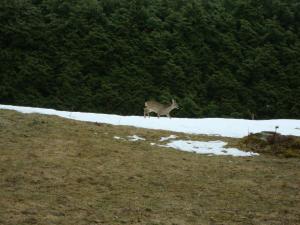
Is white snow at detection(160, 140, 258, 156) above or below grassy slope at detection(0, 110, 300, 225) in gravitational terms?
above

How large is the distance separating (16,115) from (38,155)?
3486 mm

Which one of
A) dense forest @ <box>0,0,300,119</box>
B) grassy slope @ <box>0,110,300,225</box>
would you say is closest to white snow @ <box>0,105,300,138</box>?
grassy slope @ <box>0,110,300,225</box>

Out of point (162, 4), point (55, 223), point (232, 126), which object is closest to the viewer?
point (55, 223)

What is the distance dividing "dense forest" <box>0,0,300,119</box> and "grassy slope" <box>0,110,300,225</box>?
7946 mm

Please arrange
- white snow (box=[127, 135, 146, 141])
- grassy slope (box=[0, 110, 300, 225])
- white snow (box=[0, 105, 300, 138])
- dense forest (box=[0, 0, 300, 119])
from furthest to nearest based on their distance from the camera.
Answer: dense forest (box=[0, 0, 300, 119]), white snow (box=[0, 105, 300, 138]), white snow (box=[127, 135, 146, 141]), grassy slope (box=[0, 110, 300, 225])

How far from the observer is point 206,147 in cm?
1114

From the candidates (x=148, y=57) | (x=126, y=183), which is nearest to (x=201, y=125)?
(x=126, y=183)

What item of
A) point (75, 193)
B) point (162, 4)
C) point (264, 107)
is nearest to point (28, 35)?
point (162, 4)

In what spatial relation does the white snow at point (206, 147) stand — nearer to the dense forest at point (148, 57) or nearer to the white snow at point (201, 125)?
the white snow at point (201, 125)

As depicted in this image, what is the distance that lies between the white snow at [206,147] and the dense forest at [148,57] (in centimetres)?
764

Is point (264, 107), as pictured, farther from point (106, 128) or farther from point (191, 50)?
point (106, 128)

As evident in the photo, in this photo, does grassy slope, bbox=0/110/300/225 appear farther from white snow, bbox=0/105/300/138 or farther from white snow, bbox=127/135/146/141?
white snow, bbox=0/105/300/138

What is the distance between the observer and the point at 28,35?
19.6 metres

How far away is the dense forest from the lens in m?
19.2
